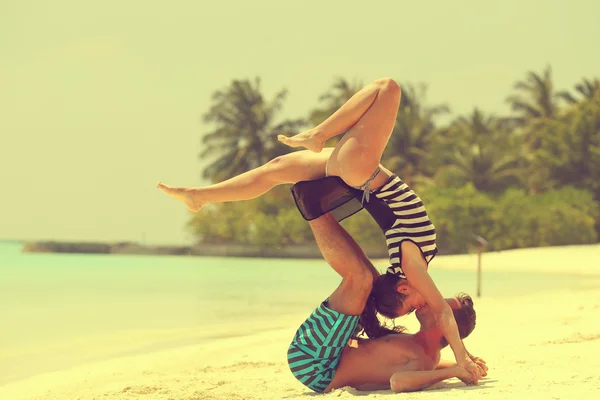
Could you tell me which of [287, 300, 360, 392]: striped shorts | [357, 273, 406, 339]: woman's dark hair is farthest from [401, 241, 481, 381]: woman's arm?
[287, 300, 360, 392]: striped shorts

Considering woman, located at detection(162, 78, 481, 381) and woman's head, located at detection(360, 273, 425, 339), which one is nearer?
woman, located at detection(162, 78, 481, 381)

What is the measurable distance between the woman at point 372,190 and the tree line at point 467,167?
77.0 ft

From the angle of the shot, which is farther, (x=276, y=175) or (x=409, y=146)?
Answer: (x=409, y=146)

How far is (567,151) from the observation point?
3103cm

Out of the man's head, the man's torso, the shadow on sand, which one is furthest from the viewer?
the man's head

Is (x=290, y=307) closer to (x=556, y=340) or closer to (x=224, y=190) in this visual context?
(x=556, y=340)

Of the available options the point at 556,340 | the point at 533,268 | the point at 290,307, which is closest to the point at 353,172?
the point at 556,340

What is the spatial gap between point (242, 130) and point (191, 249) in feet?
21.2

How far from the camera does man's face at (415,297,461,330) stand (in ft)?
14.0

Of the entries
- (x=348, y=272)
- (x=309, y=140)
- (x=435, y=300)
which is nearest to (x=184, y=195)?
(x=309, y=140)

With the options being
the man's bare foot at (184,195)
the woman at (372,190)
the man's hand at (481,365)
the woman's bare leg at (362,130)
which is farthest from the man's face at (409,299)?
the man's bare foot at (184,195)

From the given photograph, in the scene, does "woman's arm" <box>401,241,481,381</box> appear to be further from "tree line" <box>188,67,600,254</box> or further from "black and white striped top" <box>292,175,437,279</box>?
"tree line" <box>188,67,600,254</box>

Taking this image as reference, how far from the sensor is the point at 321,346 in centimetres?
421

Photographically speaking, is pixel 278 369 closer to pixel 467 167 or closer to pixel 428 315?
pixel 428 315
